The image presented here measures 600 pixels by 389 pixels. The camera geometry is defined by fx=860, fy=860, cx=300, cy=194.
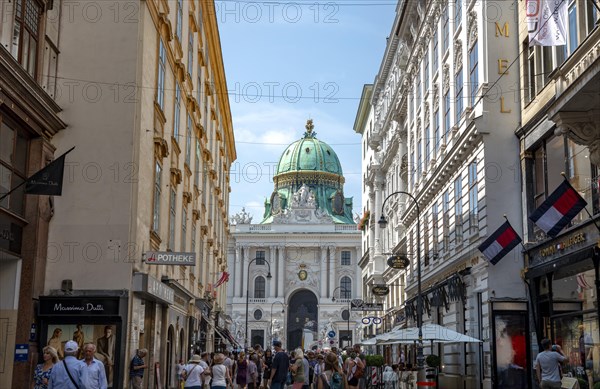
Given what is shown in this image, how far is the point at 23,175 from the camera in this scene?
20094 millimetres

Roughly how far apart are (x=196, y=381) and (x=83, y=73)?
9.05 m

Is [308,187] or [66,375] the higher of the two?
Result: [308,187]

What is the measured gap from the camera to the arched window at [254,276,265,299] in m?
107

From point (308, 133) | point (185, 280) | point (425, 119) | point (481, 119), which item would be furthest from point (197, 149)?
point (308, 133)

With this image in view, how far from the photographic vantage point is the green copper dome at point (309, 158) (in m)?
116

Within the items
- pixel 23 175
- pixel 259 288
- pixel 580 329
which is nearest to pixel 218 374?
pixel 23 175

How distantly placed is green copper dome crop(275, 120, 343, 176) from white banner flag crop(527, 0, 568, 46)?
9582cm

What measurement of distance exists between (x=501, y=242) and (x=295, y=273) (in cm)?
8398

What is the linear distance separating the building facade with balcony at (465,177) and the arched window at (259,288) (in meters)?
60.5

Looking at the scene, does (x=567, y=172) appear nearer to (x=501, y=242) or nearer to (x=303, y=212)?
(x=501, y=242)

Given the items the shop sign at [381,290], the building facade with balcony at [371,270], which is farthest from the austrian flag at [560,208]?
the shop sign at [381,290]

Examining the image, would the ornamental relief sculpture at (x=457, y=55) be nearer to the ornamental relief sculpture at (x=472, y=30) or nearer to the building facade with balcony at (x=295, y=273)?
the ornamental relief sculpture at (x=472, y=30)

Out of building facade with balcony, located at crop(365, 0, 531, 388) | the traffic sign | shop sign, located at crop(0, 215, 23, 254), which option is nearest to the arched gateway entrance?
the traffic sign

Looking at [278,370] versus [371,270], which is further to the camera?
[371,270]
